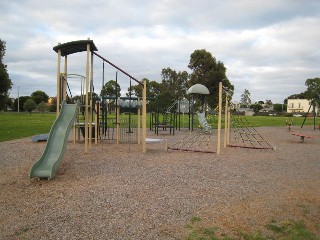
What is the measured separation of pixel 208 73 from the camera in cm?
4547

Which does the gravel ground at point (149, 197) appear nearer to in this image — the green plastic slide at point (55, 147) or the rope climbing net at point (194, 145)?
the green plastic slide at point (55, 147)

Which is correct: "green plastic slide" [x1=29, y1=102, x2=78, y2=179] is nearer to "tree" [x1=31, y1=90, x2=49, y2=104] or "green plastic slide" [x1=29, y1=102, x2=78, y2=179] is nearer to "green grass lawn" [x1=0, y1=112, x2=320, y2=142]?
"green grass lawn" [x1=0, y1=112, x2=320, y2=142]

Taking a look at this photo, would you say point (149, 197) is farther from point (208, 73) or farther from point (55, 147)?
point (208, 73)

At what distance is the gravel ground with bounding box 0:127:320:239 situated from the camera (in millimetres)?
4664

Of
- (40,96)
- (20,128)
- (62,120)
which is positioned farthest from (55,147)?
(40,96)

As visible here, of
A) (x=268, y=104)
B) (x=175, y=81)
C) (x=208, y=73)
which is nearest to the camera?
(x=208, y=73)

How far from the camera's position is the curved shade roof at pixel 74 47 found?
11555 mm

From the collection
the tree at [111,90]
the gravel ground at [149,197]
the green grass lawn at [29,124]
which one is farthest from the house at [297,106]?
the gravel ground at [149,197]

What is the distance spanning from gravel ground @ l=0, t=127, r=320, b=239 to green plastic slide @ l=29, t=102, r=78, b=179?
0.23 meters

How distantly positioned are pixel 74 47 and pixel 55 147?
5.07 metres

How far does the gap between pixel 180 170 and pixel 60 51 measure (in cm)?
654

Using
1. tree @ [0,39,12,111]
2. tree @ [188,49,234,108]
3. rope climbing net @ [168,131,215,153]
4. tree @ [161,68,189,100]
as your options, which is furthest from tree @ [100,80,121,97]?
tree @ [161,68,189,100]

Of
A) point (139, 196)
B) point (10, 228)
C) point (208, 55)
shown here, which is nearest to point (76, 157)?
point (139, 196)

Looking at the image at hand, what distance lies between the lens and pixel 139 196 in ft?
19.9
